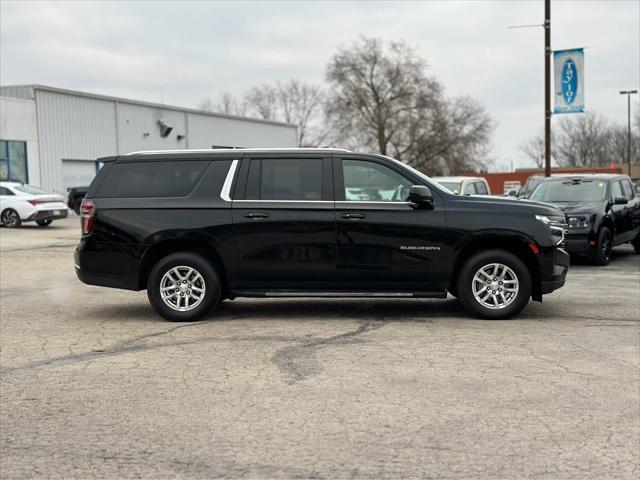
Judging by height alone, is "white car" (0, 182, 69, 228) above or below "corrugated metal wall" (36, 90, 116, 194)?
below

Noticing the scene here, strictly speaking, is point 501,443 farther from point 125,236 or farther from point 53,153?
point 53,153

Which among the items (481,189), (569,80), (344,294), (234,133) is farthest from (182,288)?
(234,133)

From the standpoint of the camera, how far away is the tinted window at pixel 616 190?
1565 centimetres

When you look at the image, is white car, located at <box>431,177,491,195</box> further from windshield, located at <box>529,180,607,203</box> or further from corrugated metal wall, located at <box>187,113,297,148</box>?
corrugated metal wall, located at <box>187,113,297,148</box>

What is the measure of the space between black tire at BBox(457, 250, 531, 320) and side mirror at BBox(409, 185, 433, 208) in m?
0.81

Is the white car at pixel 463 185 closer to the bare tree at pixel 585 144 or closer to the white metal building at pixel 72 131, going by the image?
the white metal building at pixel 72 131

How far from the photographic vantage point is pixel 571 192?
1577 cm

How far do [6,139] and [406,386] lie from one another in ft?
107

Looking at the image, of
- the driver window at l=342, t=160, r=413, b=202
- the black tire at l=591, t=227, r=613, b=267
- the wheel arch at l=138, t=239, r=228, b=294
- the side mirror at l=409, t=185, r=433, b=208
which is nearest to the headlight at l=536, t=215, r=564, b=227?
the side mirror at l=409, t=185, r=433, b=208

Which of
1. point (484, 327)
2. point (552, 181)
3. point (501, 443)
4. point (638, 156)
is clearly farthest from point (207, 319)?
point (638, 156)

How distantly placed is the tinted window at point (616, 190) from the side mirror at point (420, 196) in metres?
8.30

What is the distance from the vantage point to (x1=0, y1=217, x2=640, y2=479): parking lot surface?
445 centimetres

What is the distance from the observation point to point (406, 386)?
5.95 metres

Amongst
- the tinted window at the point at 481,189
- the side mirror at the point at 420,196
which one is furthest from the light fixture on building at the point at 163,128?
the side mirror at the point at 420,196
